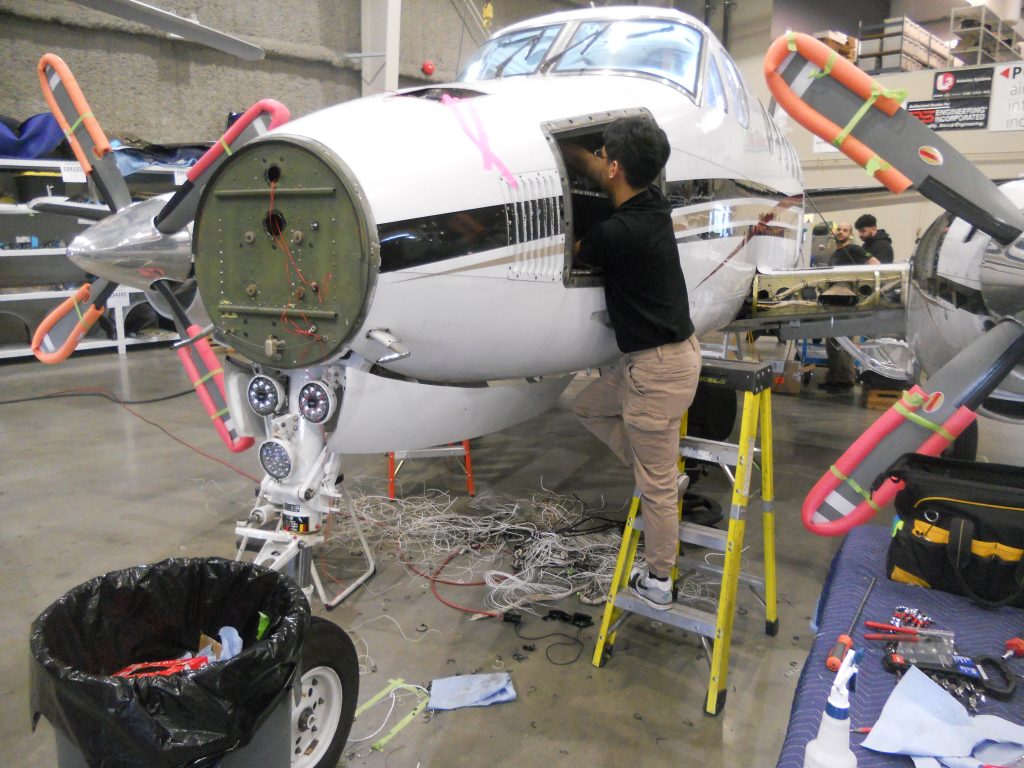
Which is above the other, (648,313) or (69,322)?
(648,313)

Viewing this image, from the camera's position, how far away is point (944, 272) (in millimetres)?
3588

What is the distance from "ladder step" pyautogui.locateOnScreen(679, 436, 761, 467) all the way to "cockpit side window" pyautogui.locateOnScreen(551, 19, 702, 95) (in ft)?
6.21

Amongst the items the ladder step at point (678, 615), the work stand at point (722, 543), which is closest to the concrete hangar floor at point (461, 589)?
the work stand at point (722, 543)

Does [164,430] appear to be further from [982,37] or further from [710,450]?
[982,37]

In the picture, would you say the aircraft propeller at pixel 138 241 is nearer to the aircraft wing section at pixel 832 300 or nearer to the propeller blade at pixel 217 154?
the propeller blade at pixel 217 154

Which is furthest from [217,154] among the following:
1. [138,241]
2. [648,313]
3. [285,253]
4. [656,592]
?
[656,592]

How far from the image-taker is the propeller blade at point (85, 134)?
469 centimetres

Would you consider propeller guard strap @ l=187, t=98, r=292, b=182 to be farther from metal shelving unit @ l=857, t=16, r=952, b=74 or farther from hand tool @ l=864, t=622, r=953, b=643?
metal shelving unit @ l=857, t=16, r=952, b=74

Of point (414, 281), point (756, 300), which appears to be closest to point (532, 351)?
point (414, 281)

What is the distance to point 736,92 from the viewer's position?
445 cm

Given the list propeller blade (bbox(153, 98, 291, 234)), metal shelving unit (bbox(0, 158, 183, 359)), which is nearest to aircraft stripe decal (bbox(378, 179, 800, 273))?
propeller blade (bbox(153, 98, 291, 234))

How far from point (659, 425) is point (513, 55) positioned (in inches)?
96.7

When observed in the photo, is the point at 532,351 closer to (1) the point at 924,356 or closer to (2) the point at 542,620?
(2) the point at 542,620

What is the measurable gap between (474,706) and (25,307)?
10526 mm
